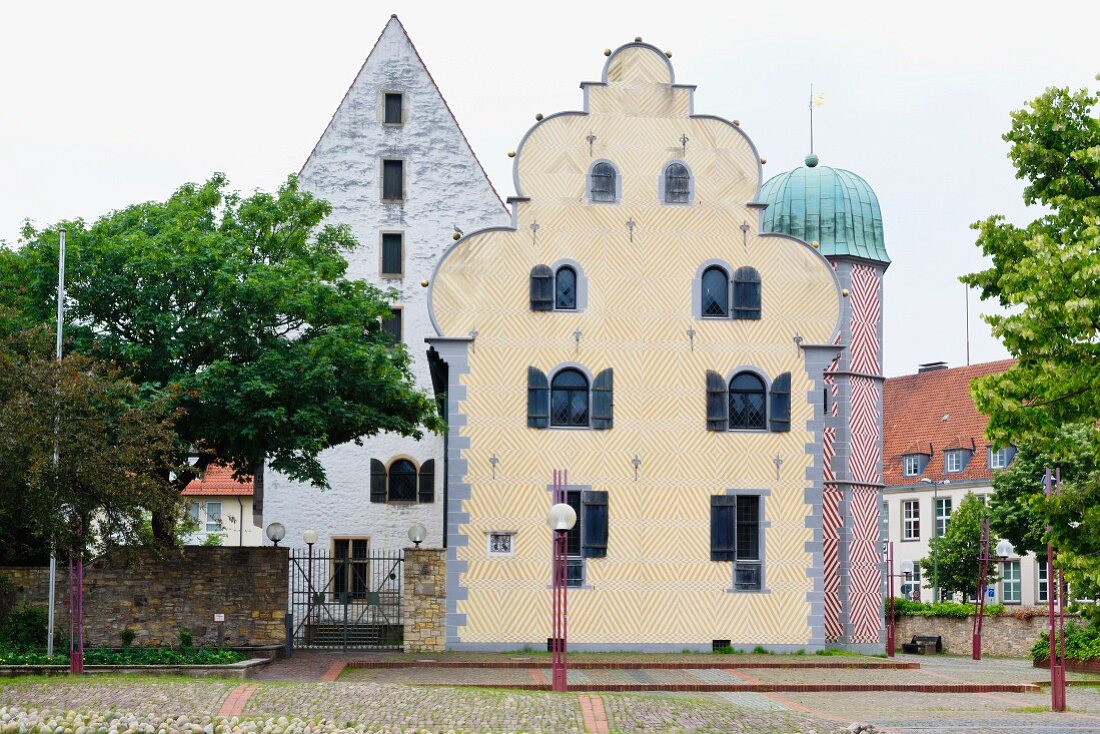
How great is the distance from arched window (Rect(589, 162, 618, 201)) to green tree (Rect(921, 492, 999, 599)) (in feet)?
105

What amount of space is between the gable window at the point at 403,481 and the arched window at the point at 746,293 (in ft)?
48.1

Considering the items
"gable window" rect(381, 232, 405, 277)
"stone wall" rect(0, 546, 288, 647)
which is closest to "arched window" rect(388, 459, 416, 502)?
"gable window" rect(381, 232, 405, 277)

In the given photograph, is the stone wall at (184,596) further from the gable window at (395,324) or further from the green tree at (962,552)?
the green tree at (962,552)

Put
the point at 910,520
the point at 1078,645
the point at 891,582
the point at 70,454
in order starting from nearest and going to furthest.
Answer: the point at 70,454
the point at 1078,645
the point at 891,582
the point at 910,520

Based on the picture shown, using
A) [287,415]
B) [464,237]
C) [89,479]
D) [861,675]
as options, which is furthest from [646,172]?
[89,479]

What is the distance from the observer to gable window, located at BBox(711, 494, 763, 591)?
120ft

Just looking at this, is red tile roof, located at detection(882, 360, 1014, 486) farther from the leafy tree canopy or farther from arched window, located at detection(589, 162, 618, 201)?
the leafy tree canopy

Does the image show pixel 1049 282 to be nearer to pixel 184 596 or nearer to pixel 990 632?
pixel 184 596

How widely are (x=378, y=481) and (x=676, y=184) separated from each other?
1575cm

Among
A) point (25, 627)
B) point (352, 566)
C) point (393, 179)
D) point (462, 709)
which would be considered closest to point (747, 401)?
point (352, 566)

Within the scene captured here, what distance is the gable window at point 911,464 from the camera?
8362 cm

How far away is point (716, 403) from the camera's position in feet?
121

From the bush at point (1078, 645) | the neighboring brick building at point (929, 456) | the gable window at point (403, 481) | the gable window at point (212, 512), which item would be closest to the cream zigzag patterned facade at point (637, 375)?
the bush at point (1078, 645)

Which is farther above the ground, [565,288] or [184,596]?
[565,288]
